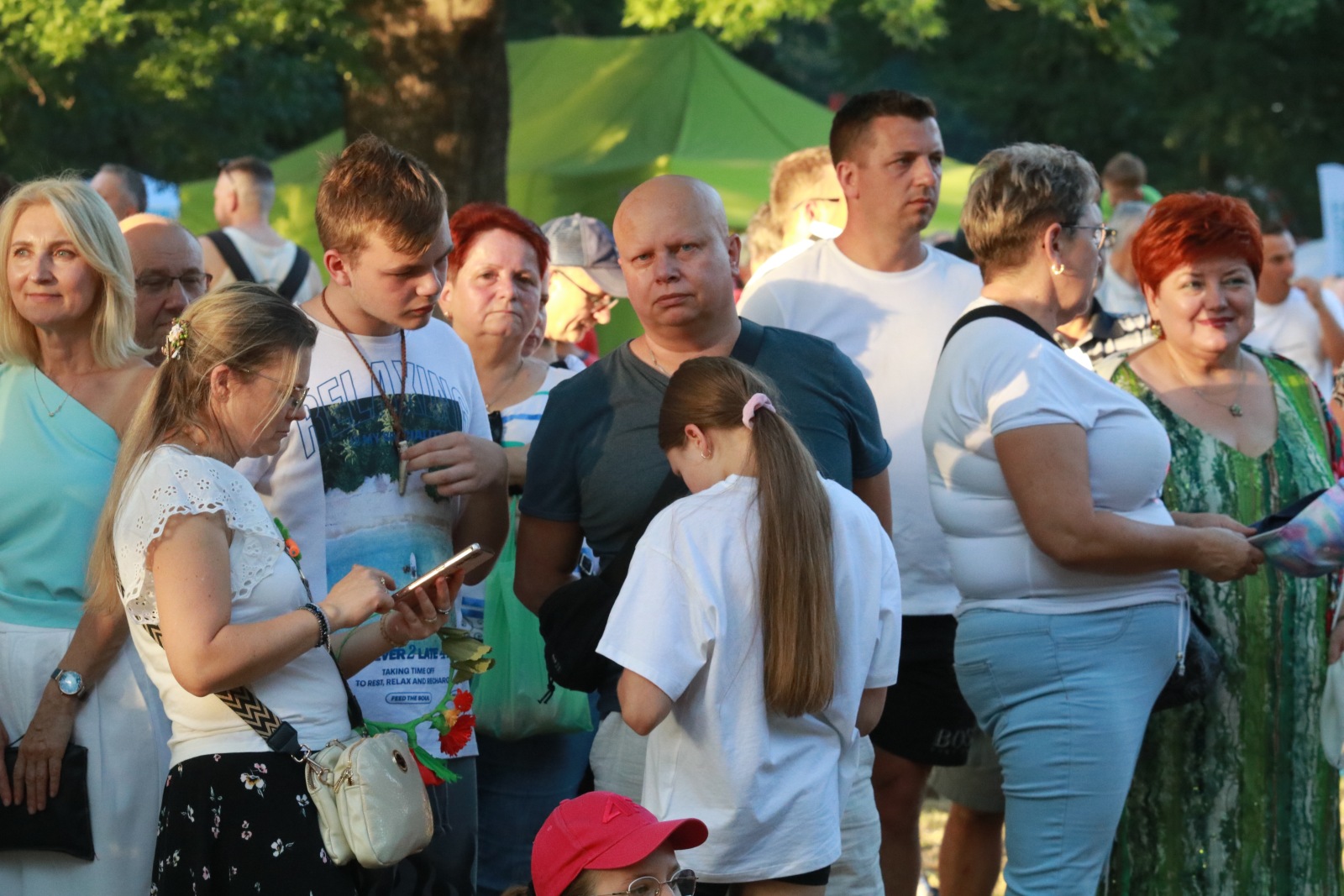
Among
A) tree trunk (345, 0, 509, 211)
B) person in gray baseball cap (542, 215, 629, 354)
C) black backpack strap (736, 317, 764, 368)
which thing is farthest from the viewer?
tree trunk (345, 0, 509, 211)

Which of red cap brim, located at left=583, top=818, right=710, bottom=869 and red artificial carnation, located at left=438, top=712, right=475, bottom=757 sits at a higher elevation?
red artificial carnation, located at left=438, top=712, right=475, bottom=757

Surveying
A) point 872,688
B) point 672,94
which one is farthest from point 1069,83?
point 872,688

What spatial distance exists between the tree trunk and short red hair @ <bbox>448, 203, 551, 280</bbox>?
4487mm

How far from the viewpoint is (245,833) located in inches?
108

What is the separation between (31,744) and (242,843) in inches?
27.7

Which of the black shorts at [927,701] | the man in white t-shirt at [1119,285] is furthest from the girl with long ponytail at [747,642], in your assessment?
the man in white t-shirt at [1119,285]

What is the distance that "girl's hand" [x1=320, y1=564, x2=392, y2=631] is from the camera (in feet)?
9.13

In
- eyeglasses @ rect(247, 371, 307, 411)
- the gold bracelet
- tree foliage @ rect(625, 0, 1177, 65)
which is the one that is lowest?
the gold bracelet

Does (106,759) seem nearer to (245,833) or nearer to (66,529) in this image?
(66,529)

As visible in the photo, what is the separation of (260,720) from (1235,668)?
2.50 meters

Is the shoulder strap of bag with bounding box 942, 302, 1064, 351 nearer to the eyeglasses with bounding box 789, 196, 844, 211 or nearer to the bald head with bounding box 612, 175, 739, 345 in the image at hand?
the bald head with bounding box 612, 175, 739, 345

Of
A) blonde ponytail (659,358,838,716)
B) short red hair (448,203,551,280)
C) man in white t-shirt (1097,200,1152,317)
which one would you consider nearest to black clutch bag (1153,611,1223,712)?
blonde ponytail (659,358,838,716)

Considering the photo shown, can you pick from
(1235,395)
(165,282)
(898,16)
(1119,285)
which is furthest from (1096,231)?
(898,16)

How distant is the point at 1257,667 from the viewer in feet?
13.3
